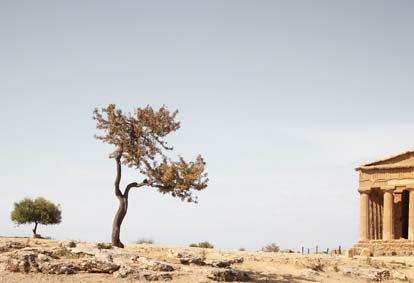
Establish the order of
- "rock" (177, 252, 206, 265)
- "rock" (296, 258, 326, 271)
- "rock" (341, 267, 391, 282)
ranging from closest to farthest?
1. "rock" (177, 252, 206, 265)
2. "rock" (341, 267, 391, 282)
3. "rock" (296, 258, 326, 271)

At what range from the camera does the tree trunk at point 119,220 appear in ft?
113

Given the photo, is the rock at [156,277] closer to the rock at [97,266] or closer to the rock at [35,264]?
the rock at [97,266]

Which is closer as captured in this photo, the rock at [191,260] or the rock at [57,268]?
the rock at [57,268]

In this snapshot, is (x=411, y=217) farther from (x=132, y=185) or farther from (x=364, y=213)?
(x=132, y=185)

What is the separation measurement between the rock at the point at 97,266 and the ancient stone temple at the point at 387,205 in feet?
96.3

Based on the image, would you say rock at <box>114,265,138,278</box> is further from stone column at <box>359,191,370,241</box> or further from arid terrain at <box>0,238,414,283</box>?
stone column at <box>359,191,370,241</box>

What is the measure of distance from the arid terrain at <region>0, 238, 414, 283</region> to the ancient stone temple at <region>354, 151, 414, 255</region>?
13786mm

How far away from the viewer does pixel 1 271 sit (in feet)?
79.2

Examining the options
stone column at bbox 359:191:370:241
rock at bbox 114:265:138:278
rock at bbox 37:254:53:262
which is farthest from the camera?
stone column at bbox 359:191:370:241

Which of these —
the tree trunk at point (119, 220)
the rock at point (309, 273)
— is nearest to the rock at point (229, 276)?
the rock at point (309, 273)

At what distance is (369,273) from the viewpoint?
3259 cm

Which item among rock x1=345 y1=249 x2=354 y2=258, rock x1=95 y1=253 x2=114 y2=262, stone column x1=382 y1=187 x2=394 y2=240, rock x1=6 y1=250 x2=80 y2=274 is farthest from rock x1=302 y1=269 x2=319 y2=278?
stone column x1=382 y1=187 x2=394 y2=240

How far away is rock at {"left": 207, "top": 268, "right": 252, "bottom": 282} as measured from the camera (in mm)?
25812

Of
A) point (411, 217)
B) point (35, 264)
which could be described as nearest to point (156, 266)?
point (35, 264)
